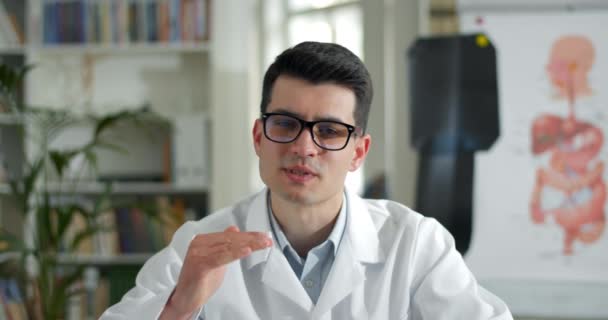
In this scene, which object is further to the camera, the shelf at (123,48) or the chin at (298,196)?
the shelf at (123,48)

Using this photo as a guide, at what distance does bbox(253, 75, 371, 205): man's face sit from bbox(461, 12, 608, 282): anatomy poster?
141cm

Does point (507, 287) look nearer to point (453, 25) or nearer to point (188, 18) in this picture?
point (453, 25)

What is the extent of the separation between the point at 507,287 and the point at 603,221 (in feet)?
1.44

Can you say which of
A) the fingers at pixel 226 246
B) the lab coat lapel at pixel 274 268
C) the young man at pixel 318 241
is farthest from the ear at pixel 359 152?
the fingers at pixel 226 246

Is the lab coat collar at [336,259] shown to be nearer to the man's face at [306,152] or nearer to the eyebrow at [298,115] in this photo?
the man's face at [306,152]

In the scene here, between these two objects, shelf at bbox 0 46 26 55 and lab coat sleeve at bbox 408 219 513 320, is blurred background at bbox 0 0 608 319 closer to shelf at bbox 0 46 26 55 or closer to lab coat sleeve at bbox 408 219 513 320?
shelf at bbox 0 46 26 55

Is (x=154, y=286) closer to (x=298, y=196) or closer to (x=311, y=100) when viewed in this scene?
(x=298, y=196)

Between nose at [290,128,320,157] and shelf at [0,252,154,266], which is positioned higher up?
nose at [290,128,320,157]

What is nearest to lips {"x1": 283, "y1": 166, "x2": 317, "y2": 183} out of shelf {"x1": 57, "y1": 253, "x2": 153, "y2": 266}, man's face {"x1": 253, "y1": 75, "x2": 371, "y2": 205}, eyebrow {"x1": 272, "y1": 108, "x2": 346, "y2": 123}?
man's face {"x1": 253, "y1": 75, "x2": 371, "y2": 205}

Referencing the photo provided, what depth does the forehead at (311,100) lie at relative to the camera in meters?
1.32

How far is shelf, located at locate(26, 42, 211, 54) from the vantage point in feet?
11.2

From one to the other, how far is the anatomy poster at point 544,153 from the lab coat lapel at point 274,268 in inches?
54.6

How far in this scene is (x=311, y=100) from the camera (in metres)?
1.33

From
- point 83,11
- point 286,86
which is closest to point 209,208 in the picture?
point 83,11
